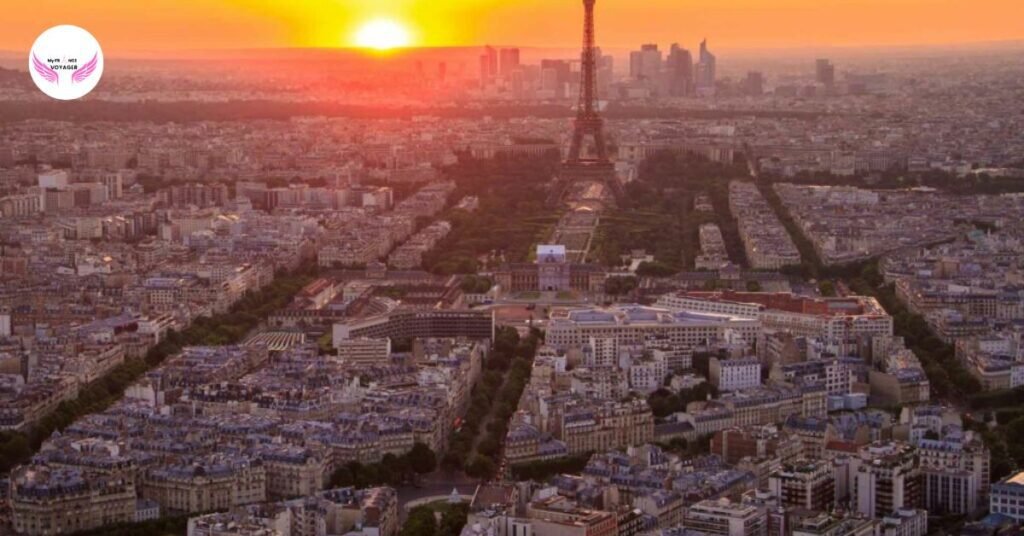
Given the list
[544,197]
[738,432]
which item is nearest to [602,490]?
[738,432]

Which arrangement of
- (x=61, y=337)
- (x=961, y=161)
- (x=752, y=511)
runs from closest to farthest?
(x=752, y=511) < (x=61, y=337) < (x=961, y=161)

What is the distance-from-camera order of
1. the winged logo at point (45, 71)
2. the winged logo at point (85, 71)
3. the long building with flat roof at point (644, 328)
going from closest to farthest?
1. the winged logo at point (85, 71)
2. the winged logo at point (45, 71)
3. the long building with flat roof at point (644, 328)

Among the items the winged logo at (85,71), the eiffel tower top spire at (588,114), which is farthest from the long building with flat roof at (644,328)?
the eiffel tower top spire at (588,114)

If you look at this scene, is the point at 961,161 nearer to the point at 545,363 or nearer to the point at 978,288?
the point at 978,288

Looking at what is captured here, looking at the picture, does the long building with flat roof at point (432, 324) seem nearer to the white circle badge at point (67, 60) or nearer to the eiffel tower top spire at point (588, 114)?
the white circle badge at point (67, 60)

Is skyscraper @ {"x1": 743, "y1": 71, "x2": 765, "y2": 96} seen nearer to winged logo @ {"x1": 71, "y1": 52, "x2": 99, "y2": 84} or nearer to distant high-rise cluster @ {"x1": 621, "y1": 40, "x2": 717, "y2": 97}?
distant high-rise cluster @ {"x1": 621, "y1": 40, "x2": 717, "y2": 97}

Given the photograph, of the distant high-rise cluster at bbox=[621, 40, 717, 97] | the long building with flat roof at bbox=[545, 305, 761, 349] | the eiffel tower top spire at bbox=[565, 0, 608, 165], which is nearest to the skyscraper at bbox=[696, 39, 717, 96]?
the distant high-rise cluster at bbox=[621, 40, 717, 97]

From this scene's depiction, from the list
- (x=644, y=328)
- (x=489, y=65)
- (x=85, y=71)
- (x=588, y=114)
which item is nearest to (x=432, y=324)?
(x=644, y=328)

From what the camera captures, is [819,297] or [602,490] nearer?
[602,490]
